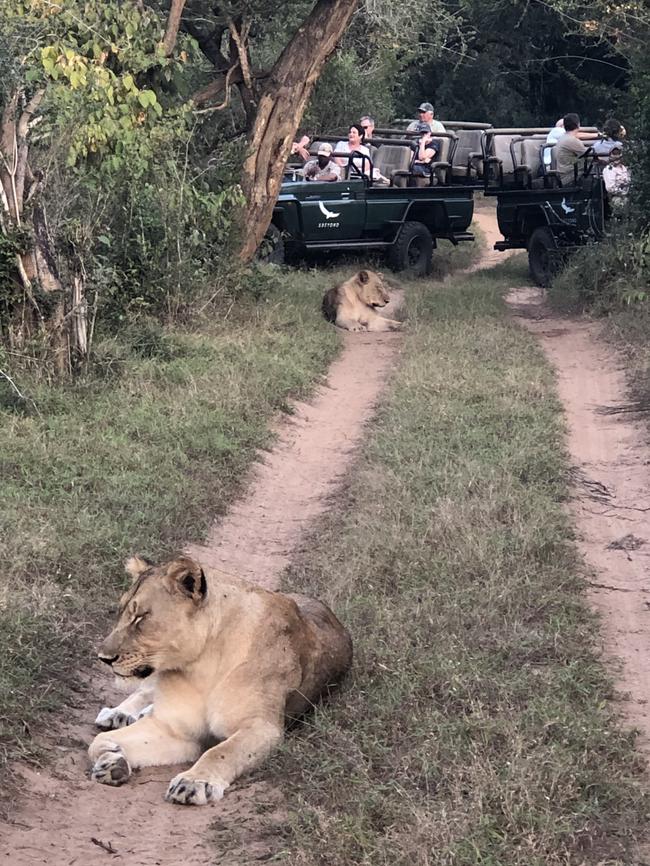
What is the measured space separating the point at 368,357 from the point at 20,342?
3899mm

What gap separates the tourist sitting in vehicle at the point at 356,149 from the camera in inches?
596

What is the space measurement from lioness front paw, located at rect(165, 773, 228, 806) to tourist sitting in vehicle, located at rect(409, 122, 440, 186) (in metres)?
13.2

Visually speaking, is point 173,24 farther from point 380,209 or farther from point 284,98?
point 380,209

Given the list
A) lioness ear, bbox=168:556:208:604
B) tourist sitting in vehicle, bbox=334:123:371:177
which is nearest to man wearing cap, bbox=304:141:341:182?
tourist sitting in vehicle, bbox=334:123:371:177

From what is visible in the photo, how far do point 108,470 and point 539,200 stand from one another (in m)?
9.74

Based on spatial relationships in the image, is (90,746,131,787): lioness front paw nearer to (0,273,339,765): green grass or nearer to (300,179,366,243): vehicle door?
(0,273,339,765): green grass

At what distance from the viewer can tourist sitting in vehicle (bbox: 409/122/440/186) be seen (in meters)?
16.1

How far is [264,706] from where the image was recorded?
3.83 meters

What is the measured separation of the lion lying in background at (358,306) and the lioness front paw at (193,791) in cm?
912

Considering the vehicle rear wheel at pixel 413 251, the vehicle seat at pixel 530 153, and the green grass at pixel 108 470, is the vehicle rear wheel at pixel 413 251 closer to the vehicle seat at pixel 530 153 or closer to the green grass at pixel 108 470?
the vehicle seat at pixel 530 153

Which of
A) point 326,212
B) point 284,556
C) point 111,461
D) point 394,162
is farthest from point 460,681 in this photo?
point 394,162

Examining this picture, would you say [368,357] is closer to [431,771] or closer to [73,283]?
[73,283]

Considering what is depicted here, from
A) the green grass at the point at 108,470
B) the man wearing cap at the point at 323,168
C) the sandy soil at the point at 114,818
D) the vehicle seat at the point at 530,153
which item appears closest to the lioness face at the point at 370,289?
the green grass at the point at 108,470

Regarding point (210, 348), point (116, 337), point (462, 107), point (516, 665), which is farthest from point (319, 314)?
point (462, 107)
